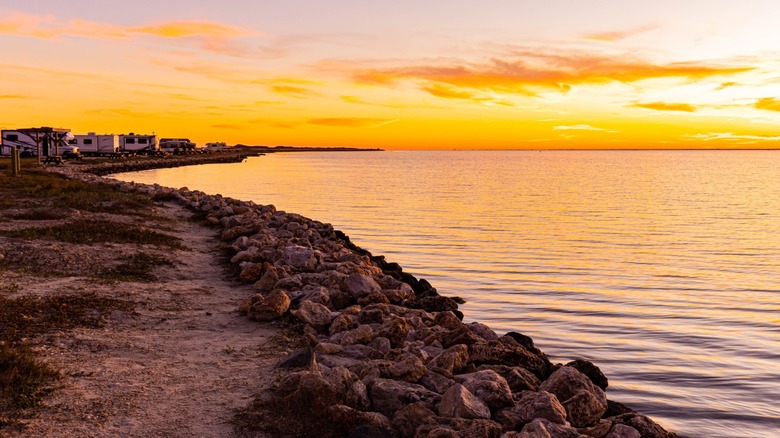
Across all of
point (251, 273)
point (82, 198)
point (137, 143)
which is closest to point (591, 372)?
point (251, 273)

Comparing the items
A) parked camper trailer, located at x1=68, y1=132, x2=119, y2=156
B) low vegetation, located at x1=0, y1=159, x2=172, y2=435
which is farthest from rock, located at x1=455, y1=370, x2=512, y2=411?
parked camper trailer, located at x1=68, y1=132, x2=119, y2=156

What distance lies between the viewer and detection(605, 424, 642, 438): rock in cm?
707

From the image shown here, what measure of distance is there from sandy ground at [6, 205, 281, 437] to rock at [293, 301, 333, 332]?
53 centimetres

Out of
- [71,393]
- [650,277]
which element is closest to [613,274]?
[650,277]

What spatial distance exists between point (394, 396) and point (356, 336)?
2.43m

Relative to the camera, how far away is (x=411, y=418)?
6879 mm

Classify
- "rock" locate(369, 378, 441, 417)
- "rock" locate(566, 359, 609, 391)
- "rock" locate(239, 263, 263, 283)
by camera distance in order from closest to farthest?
"rock" locate(369, 378, 441, 417) < "rock" locate(566, 359, 609, 391) < "rock" locate(239, 263, 263, 283)

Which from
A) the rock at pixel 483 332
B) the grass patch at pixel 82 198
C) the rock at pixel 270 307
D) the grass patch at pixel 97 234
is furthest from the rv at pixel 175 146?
the rock at pixel 483 332

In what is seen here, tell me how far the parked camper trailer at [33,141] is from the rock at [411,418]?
240 feet

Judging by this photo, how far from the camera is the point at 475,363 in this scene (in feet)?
29.8

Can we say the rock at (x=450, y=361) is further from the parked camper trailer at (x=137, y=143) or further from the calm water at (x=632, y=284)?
the parked camper trailer at (x=137, y=143)

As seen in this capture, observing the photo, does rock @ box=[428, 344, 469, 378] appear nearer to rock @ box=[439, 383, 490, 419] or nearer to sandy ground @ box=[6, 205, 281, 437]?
rock @ box=[439, 383, 490, 419]

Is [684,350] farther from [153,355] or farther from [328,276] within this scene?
[153,355]

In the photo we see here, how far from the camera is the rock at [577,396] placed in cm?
755
